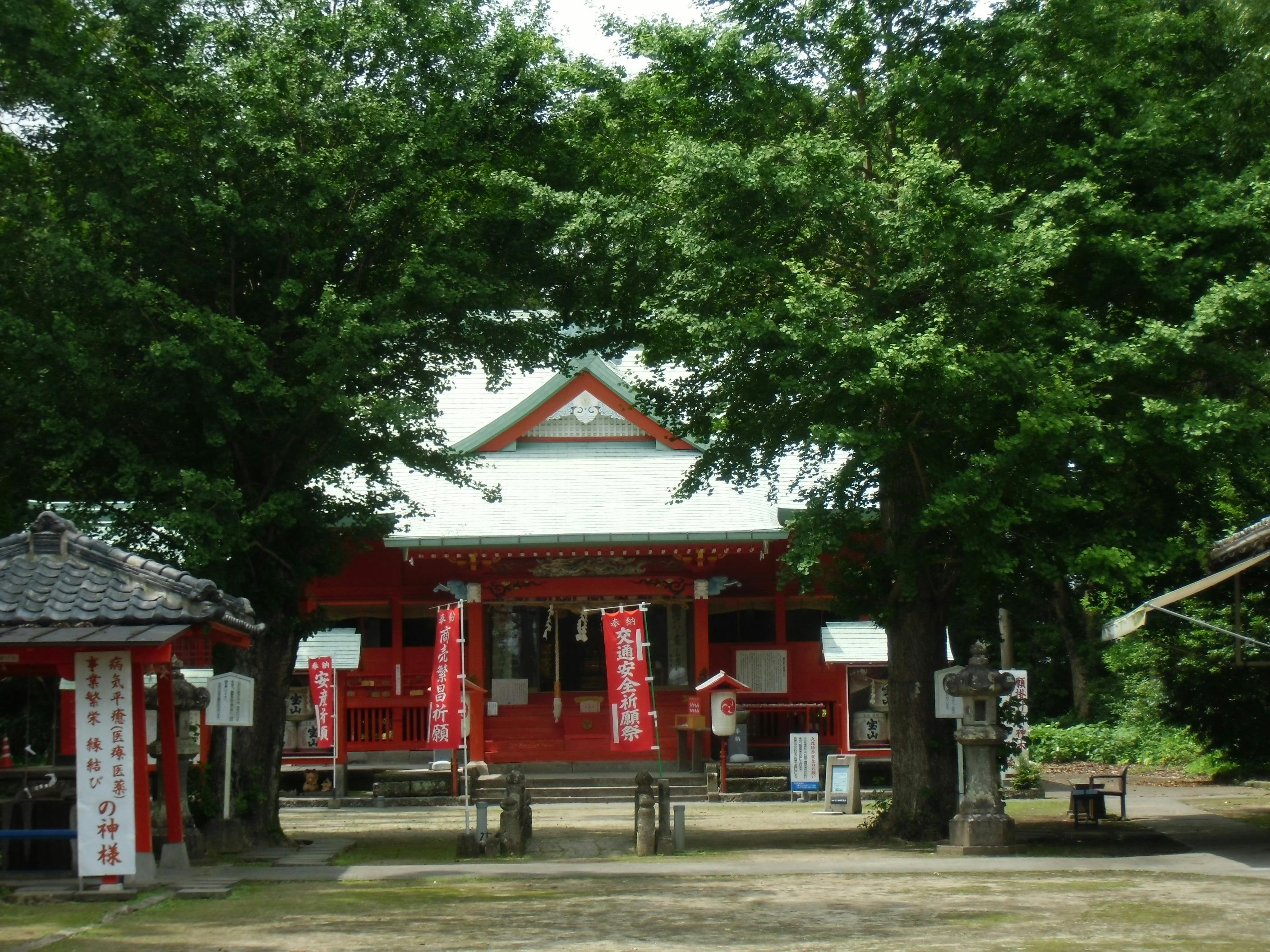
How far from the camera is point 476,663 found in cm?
2412

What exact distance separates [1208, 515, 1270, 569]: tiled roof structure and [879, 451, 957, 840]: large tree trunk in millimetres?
2889

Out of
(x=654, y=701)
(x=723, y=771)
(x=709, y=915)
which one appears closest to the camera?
(x=709, y=915)

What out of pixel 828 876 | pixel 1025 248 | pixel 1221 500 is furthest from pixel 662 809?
pixel 1221 500

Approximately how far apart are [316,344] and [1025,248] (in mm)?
7296

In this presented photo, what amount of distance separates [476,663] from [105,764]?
43.0ft

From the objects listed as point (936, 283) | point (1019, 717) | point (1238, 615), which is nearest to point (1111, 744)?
point (1019, 717)

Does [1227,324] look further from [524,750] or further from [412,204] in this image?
[524,750]

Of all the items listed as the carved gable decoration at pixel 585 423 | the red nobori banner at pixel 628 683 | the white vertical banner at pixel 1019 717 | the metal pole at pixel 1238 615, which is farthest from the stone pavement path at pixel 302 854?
the carved gable decoration at pixel 585 423

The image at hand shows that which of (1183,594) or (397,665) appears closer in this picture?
(1183,594)

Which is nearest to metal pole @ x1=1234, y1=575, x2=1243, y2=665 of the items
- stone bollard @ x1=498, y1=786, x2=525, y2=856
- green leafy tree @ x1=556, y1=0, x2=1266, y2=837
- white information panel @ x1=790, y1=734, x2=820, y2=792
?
green leafy tree @ x1=556, y1=0, x2=1266, y2=837

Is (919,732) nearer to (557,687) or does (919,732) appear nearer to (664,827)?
(664,827)

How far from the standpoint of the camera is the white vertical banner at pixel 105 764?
11.1 metres

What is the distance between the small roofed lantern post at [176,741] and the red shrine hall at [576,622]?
8.47 meters

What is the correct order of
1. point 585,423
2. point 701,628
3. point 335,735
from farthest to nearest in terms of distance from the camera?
point 585,423, point 701,628, point 335,735
